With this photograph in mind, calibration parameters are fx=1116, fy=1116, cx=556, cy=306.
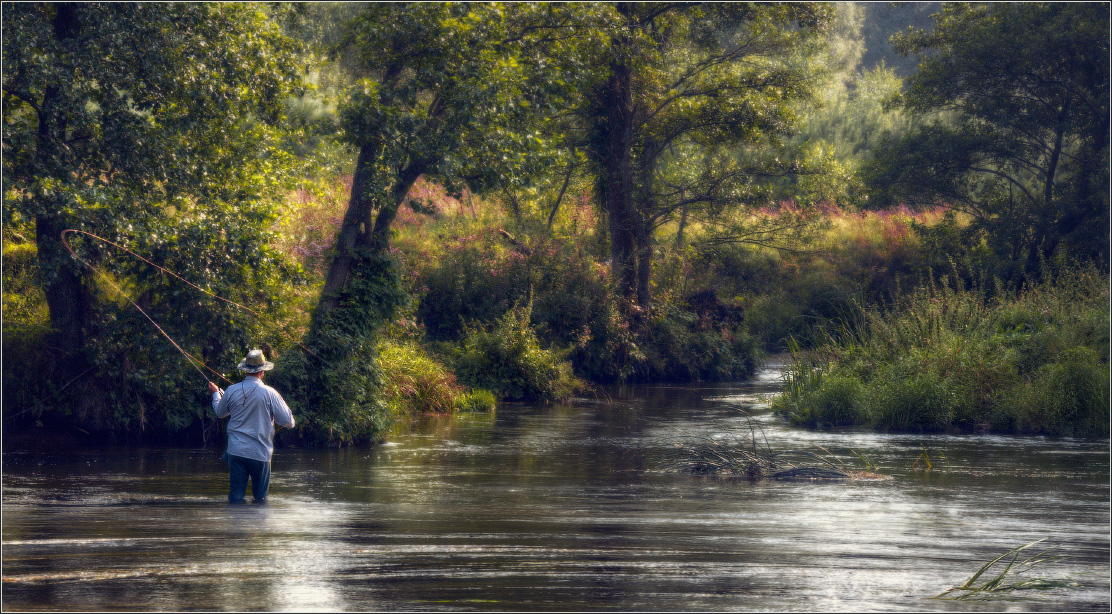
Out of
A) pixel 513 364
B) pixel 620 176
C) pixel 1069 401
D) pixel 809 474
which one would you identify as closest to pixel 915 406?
pixel 1069 401

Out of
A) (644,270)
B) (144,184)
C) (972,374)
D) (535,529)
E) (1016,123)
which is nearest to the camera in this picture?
(535,529)

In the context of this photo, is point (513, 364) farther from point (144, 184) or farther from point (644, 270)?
point (144, 184)

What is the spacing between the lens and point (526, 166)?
65.0ft

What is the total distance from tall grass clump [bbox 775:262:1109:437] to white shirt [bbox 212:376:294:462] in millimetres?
12065

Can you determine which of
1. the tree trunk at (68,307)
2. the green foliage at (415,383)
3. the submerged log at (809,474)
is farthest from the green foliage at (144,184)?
the submerged log at (809,474)

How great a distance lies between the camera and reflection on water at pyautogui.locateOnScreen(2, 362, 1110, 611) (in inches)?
310

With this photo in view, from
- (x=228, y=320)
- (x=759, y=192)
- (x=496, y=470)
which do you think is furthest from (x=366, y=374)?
(x=759, y=192)

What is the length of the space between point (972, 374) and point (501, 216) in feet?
59.5

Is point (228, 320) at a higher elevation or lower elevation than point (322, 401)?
higher

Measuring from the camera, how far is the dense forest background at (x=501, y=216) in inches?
633

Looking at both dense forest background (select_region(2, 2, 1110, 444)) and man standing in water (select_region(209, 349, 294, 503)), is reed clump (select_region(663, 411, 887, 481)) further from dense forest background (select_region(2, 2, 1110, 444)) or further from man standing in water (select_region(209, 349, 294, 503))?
man standing in water (select_region(209, 349, 294, 503))

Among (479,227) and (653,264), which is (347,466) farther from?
(653,264)

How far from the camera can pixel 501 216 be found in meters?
35.0

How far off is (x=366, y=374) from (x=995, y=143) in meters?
21.9
